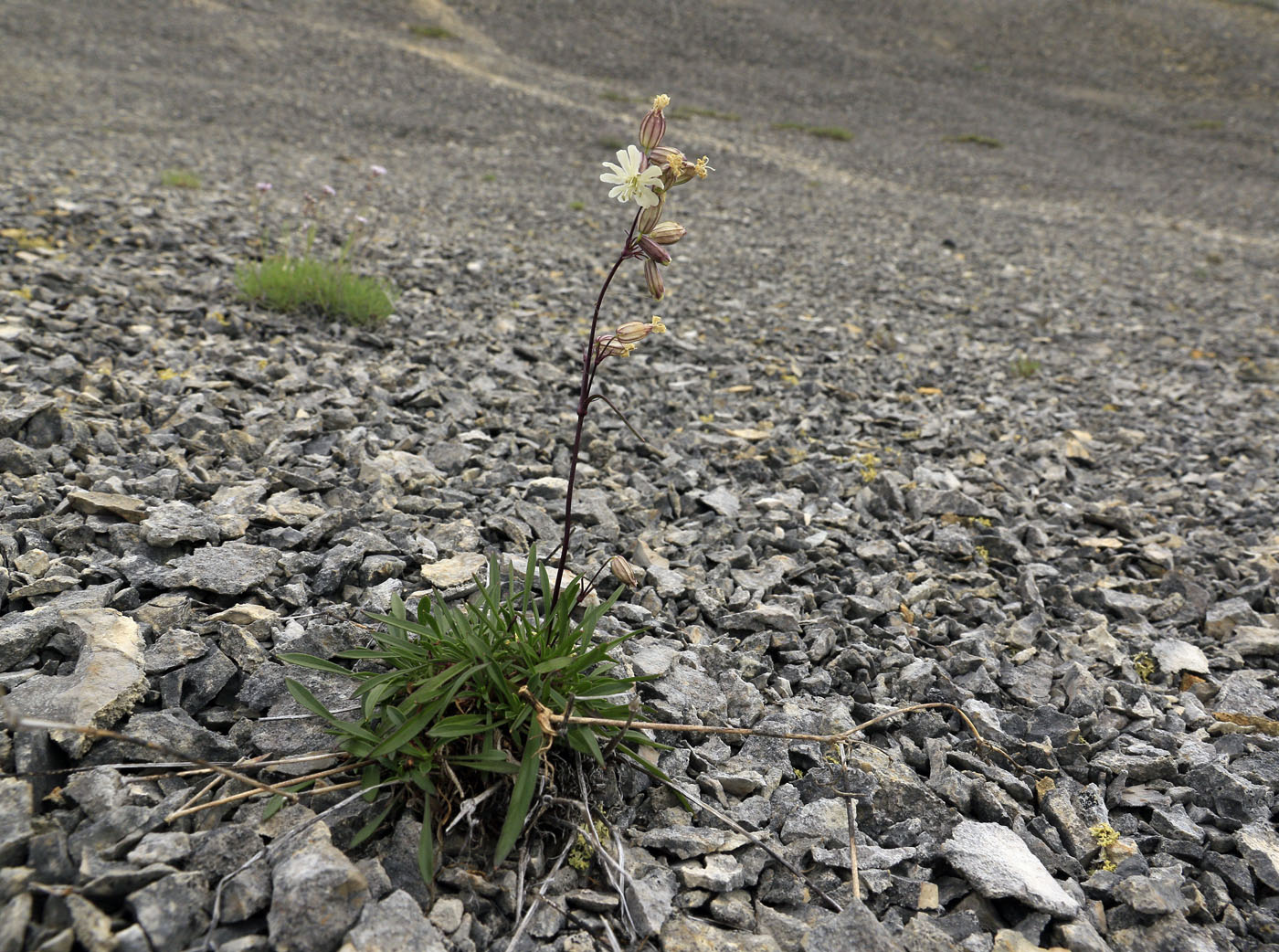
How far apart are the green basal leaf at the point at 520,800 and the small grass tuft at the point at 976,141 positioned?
31.6 meters

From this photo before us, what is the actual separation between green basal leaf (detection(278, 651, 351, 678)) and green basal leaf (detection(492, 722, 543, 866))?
0.83 m

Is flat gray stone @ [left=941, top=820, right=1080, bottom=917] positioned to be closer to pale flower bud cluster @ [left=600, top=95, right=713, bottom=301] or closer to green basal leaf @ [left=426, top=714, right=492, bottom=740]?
green basal leaf @ [left=426, top=714, right=492, bottom=740]

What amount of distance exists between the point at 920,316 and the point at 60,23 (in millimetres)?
29822

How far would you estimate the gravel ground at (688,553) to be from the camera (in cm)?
231

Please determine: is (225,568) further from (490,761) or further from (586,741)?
(586,741)

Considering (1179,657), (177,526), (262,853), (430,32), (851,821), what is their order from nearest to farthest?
1. (262,853)
2. (851,821)
3. (177,526)
4. (1179,657)
5. (430,32)

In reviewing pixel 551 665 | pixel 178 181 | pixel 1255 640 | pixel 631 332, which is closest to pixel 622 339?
pixel 631 332

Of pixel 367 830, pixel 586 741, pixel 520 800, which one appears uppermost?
pixel 586 741

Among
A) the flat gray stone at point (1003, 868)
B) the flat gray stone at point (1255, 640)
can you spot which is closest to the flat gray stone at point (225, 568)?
the flat gray stone at point (1003, 868)

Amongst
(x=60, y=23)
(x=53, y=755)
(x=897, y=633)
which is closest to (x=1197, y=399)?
(x=897, y=633)

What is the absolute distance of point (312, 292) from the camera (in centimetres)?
690

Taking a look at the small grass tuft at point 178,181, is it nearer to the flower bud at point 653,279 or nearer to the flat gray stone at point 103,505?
the flat gray stone at point 103,505

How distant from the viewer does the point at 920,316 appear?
1004 cm

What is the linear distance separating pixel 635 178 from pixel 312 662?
2040 millimetres
